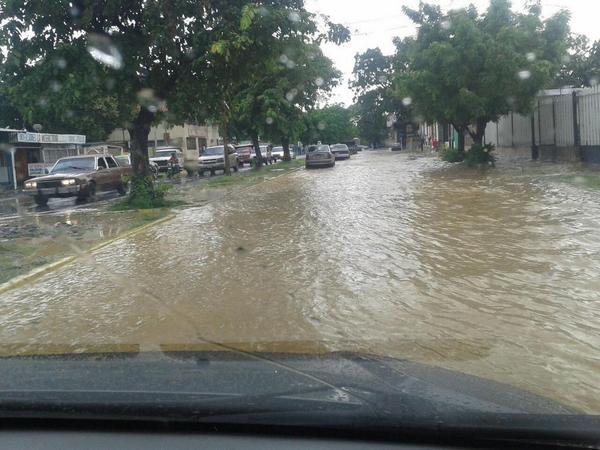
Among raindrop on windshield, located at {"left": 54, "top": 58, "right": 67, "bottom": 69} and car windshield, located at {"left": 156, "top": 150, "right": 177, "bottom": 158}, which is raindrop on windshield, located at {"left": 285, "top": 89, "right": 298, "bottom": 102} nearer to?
car windshield, located at {"left": 156, "top": 150, "right": 177, "bottom": 158}

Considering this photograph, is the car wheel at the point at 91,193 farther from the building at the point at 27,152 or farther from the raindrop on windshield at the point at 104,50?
the building at the point at 27,152

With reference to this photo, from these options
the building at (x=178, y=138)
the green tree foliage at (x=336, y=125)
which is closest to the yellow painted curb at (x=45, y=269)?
the building at (x=178, y=138)

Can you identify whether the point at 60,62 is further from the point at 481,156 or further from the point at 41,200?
the point at 481,156

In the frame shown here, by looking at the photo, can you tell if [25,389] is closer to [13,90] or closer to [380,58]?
[13,90]

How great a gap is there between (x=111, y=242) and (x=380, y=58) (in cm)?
6347

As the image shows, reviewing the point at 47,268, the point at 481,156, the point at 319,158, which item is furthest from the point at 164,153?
the point at 47,268

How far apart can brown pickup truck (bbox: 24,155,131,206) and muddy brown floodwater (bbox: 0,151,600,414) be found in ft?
24.4

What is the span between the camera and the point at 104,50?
16.2 m

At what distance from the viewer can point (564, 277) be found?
7941 millimetres

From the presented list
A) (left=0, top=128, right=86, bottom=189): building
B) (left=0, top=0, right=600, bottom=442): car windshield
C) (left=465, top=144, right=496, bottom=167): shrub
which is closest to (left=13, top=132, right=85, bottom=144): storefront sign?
(left=0, top=128, right=86, bottom=189): building

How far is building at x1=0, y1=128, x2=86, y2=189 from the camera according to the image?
107 feet

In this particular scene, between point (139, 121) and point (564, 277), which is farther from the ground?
point (139, 121)

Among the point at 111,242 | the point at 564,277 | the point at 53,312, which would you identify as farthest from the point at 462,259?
the point at 111,242

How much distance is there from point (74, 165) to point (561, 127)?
1918 centimetres
